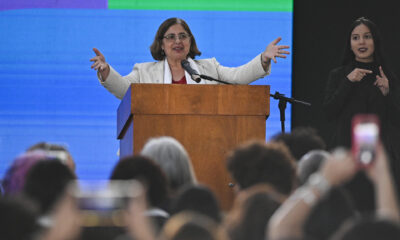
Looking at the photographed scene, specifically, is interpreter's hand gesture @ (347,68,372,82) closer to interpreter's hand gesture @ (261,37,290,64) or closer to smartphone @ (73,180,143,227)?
interpreter's hand gesture @ (261,37,290,64)

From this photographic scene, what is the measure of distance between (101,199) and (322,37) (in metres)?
5.46

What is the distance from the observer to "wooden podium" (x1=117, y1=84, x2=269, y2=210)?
387 centimetres

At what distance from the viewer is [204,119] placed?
394 cm

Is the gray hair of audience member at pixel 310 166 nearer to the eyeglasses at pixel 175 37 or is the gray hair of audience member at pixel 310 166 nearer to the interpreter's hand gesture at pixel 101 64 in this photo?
A: the interpreter's hand gesture at pixel 101 64

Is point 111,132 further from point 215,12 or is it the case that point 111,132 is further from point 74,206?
point 74,206

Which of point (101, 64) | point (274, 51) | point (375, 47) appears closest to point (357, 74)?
point (375, 47)

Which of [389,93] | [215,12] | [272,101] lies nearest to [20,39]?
[215,12]

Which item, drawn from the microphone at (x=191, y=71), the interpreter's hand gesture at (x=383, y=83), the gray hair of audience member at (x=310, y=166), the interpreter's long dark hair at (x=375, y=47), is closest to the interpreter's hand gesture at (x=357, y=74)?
the interpreter's hand gesture at (x=383, y=83)

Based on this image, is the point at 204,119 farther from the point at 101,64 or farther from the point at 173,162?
the point at 173,162

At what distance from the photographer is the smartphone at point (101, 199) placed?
1.54 metres

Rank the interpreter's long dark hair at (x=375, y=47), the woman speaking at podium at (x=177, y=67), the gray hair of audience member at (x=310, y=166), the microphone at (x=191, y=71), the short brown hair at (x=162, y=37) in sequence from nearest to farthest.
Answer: the gray hair of audience member at (x=310, y=166), the microphone at (x=191, y=71), the interpreter's long dark hair at (x=375, y=47), the woman speaking at podium at (x=177, y=67), the short brown hair at (x=162, y=37)

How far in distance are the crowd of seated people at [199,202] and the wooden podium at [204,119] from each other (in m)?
1.12

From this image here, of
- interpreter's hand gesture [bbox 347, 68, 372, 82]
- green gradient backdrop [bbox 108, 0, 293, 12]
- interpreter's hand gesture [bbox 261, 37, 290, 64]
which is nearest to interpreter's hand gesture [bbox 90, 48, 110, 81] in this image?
interpreter's hand gesture [bbox 261, 37, 290, 64]

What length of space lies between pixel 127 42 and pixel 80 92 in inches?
25.2
